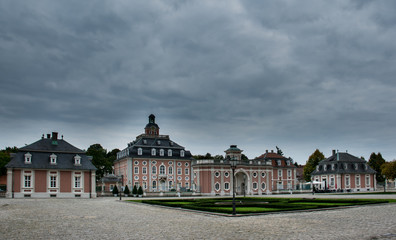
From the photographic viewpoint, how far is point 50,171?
49344 mm

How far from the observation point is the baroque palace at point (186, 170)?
5844 centimetres

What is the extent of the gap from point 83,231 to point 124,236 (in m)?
2.23

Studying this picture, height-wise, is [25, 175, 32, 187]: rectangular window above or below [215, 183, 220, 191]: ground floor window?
above

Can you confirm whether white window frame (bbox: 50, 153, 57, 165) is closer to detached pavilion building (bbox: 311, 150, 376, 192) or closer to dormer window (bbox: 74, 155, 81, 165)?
dormer window (bbox: 74, 155, 81, 165)

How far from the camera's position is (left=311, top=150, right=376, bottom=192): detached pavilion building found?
67625mm

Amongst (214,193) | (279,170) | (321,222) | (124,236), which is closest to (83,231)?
(124,236)

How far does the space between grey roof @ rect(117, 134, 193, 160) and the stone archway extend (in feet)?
47.3

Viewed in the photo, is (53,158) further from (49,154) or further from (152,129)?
(152,129)

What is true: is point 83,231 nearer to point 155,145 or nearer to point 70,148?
point 70,148

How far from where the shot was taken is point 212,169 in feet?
190

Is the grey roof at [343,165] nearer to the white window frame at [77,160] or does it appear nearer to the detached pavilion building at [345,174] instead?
the detached pavilion building at [345,174]

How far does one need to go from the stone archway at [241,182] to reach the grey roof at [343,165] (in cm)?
1748

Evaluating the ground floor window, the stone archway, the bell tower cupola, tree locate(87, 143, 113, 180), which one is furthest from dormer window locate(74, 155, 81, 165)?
the bell tower cupola

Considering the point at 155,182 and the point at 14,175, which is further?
the point at 155,182
